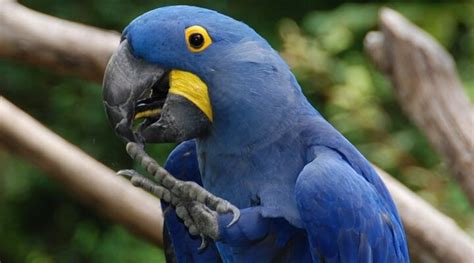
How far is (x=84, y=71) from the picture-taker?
248 centimetres

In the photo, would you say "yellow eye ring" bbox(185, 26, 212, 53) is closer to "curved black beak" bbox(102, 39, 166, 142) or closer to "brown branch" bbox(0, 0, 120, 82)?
"curved black beak" bbox(102, 39, 166, 142)

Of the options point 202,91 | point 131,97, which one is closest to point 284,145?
point 202,91

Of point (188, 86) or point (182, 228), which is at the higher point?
point (188, 86)

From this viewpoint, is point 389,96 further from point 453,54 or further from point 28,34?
point 28,34

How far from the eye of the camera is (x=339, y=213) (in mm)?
1609

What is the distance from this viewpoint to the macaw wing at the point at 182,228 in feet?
5.94

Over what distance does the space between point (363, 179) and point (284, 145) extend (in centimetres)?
13

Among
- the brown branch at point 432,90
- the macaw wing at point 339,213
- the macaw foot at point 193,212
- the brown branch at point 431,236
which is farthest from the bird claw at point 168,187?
the brown branch at point 432,90

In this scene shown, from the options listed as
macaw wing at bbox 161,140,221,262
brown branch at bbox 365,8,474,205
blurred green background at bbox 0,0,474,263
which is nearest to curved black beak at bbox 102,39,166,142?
macaw wing at bbox 161,140,221,262

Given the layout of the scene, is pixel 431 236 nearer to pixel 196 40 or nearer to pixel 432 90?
pixel 432 90

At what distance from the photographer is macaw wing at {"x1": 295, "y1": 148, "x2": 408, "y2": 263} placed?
1.59 m

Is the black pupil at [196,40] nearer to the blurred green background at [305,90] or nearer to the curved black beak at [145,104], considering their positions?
the curved black beak at [145,104]

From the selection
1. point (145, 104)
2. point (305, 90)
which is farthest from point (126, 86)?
point (305, 90)

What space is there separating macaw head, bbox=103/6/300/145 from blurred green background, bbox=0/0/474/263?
1487mm
